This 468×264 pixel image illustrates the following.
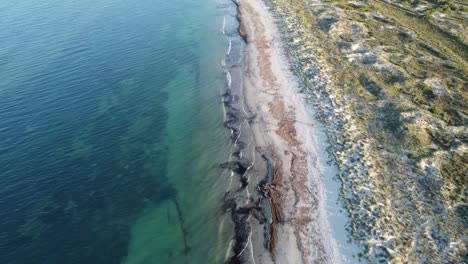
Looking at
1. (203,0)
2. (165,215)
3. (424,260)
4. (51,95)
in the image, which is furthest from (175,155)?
(203,0)

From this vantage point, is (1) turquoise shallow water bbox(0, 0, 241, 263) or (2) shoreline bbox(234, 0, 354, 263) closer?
(2) shoreline bbox(234, 0, 354, 263)

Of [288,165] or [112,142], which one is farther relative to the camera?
[112,142]

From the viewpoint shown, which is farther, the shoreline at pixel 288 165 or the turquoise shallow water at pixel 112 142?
the turquoise shallow water at pixel 112 142

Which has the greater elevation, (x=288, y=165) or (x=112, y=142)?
(x=112, y=142)

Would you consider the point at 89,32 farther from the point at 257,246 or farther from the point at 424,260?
the point at 424,260
